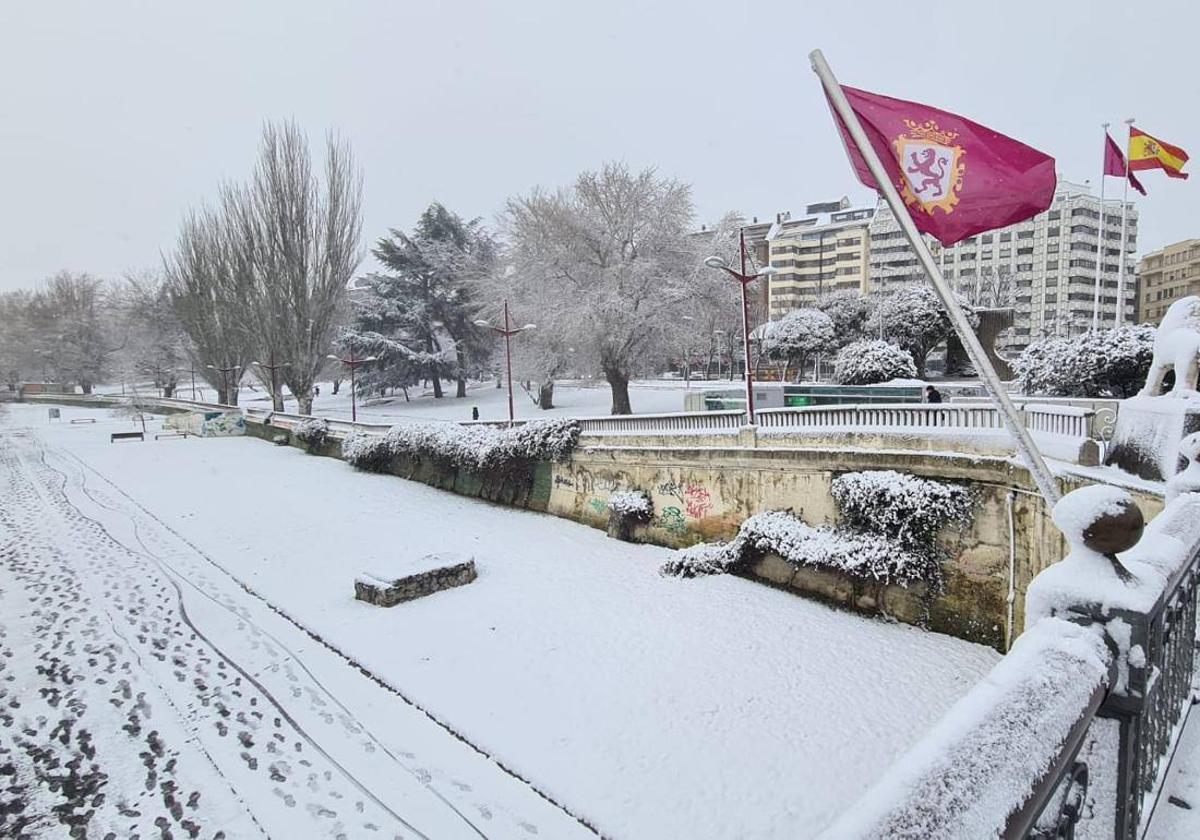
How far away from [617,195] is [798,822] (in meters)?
22.3

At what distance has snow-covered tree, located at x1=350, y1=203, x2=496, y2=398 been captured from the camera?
40.1 metres

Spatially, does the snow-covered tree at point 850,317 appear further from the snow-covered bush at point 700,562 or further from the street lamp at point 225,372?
the street lamp at point 225,372

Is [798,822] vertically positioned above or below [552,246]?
below

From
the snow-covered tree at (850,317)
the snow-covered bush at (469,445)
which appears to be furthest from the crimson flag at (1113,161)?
the snow-covered tree at (850,317)

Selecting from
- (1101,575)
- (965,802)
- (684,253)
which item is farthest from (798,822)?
(684,253)

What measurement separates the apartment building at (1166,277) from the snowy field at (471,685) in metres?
A: 66.4

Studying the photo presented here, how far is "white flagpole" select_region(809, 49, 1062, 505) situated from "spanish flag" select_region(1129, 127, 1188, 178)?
35.6 ft

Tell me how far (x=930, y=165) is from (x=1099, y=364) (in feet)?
42.8

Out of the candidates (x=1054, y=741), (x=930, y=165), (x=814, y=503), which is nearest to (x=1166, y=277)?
(x=814, y=503)

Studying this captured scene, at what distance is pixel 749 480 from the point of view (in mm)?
12789

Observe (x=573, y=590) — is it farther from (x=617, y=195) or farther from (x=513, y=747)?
(x=617, y=195)

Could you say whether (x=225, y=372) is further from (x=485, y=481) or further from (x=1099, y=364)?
(x=1099, y=364)

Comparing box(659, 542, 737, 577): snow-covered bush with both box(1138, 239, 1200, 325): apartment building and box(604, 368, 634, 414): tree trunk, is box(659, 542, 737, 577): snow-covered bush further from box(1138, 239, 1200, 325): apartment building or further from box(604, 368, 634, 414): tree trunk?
box(1138, 239, 1200, 325): apartment building

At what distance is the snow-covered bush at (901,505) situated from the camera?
972cm
